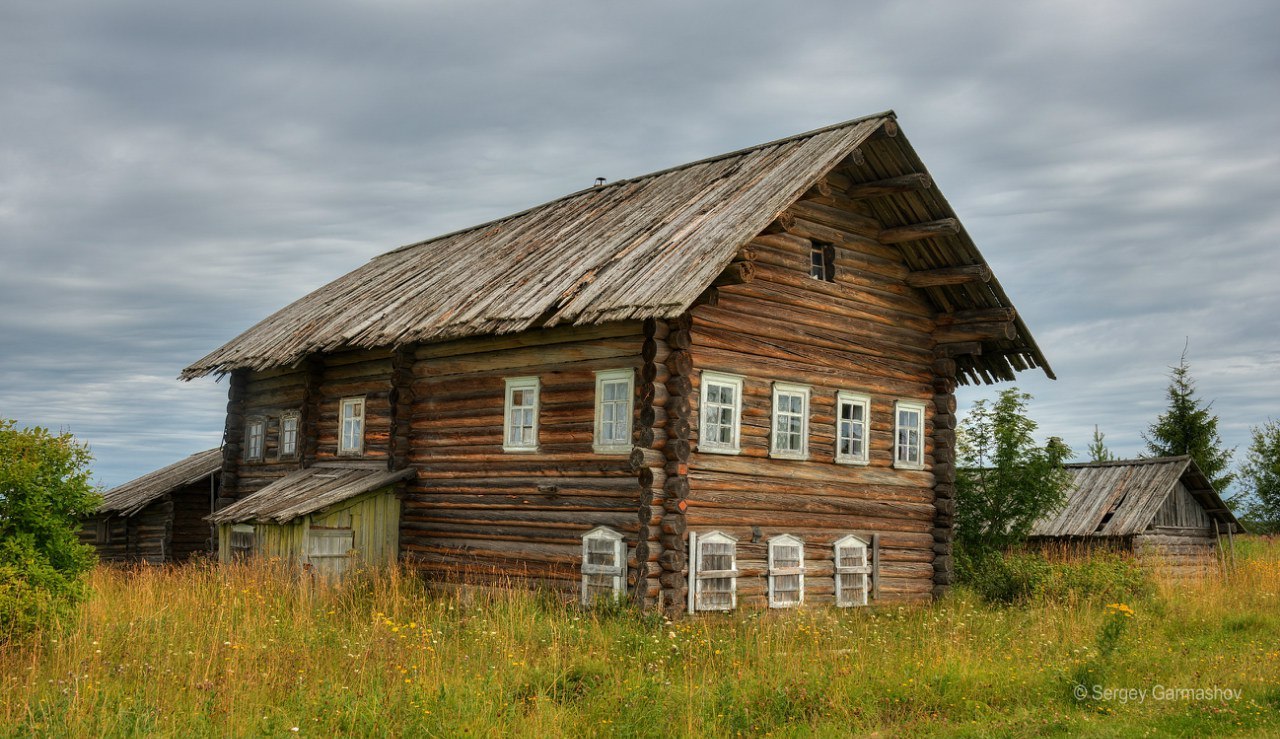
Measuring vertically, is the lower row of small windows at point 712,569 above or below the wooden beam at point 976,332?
below

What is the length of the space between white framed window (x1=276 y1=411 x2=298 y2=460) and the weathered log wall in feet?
15.8

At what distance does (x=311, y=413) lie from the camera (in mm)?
22406

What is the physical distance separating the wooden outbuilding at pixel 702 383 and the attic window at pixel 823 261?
1.5 inches

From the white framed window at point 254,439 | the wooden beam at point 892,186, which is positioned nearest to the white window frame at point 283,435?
the white framed window at point 254,439

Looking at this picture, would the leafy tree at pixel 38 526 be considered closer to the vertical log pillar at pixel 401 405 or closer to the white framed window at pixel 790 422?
the vertical log pillar at pixel 401 405

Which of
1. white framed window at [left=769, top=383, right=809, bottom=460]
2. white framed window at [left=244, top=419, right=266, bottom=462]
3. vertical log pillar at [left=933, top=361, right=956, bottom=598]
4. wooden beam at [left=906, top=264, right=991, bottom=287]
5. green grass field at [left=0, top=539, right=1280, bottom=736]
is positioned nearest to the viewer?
green grass field at [left=0, top=539, right=1280, bottom=736]

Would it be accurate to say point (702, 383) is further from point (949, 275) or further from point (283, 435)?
point (283, 435)

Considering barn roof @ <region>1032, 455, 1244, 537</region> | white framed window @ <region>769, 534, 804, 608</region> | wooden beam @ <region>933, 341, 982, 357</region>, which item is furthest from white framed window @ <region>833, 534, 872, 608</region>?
barn roof @ <region>1032, 455, 1244, 537</region>

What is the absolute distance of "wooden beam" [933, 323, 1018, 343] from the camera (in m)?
18.8

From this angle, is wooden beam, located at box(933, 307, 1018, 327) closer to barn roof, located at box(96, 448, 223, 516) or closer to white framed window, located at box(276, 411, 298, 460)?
white framed window, located at box(276, 411, 298, 460)

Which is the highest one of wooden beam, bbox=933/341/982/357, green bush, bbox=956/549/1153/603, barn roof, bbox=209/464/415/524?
wooden beam, bbox=933/341/982/357

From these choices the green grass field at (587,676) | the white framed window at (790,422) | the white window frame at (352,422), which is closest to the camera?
the green grass field at (587,676)

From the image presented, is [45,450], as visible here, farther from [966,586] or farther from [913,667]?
[966,586]

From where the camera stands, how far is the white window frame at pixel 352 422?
822 inches
